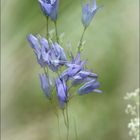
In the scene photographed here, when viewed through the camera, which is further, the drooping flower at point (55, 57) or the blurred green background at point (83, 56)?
the blurred green background at point (83, 56)

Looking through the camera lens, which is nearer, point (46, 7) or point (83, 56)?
point (46, 7)

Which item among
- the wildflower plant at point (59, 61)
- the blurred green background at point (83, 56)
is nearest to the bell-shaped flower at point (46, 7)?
the wildflower plant at point (59, 61)

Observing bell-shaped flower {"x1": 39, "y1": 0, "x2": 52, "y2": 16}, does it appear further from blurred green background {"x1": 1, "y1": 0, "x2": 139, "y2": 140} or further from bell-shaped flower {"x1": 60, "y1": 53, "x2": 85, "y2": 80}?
blurred green background {"x1": 1, "y1": 0, "x2": 139, "y2": 140}

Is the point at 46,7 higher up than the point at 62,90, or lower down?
higher up

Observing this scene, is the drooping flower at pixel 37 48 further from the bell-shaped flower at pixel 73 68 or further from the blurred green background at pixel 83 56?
the blurred green background at pixel 83 56

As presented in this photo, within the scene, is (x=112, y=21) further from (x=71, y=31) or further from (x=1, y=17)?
(x=1, y=17)

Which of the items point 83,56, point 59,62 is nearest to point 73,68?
point 59,62

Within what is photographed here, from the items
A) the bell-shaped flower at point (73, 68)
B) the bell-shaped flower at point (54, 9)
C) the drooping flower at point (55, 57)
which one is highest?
the bell-shaped flower at point (54, 9)

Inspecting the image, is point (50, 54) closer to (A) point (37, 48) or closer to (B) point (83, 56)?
(A) point (37, 48)
